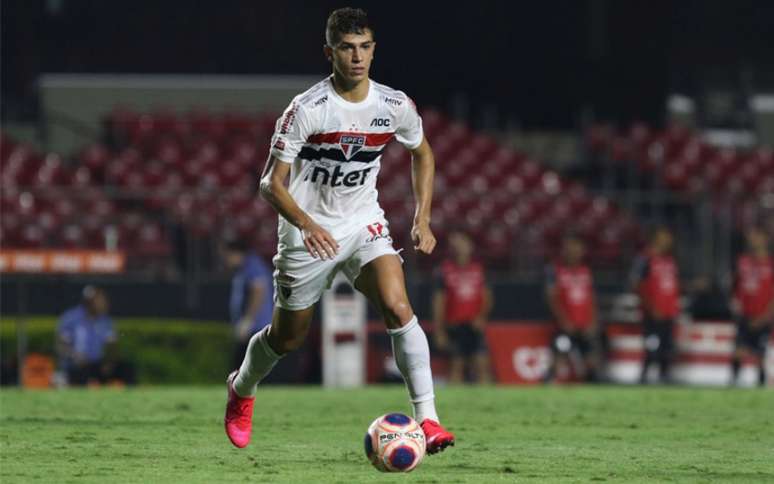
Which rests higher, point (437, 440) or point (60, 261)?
point (60, 261)

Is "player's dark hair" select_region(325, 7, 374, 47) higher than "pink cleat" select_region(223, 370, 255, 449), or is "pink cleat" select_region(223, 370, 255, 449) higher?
"player's dark hair" select_region(325, 7, 374, 47)

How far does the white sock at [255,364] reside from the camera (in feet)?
29.1

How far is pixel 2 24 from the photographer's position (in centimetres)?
2728

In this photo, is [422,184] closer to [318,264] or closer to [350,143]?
[350,143]

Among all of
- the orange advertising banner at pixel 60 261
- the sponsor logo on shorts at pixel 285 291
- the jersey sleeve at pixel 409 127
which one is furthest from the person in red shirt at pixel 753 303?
the sponsor logo on shorts at pixel 285 291

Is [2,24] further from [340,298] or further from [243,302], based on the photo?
[243,302]

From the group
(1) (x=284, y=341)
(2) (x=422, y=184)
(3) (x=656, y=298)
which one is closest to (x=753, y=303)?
(3) (x=656, y=298)

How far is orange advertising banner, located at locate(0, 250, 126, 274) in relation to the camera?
17.7 meters

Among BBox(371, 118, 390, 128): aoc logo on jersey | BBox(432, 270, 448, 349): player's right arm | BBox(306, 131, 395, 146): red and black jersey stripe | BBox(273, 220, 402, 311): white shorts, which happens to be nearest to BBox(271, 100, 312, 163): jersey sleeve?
BBox(306, 131, 395, 146): red and black jersey stripe

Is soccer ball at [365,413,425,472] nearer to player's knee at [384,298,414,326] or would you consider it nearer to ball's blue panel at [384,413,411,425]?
ball's blue panel at [384,413,411,425]

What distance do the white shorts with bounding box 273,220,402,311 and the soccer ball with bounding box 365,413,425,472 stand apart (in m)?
1.01

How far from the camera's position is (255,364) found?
29.3 ft

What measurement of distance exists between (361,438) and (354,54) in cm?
297

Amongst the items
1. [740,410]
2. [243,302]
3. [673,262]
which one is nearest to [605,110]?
[673,262]
